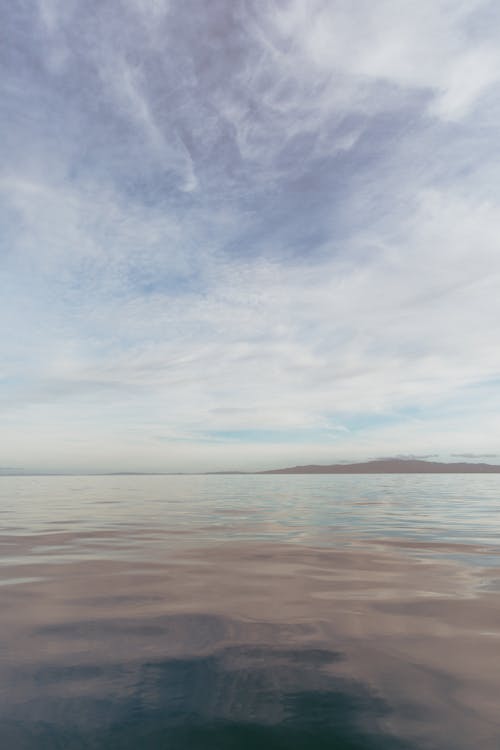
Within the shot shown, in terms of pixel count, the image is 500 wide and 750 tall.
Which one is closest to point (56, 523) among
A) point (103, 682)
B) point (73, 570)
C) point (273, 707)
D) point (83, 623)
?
point (73, 570)

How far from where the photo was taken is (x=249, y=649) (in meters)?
4.30

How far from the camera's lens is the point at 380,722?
10.1 ft

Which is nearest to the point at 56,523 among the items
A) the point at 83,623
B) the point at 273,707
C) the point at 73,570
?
the point at 73,570

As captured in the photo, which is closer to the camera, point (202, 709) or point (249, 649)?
point (202, 709)

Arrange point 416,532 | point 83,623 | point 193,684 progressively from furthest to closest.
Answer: point 416,532 < point 83,623 < point 193,684

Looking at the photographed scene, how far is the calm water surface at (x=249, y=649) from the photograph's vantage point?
2.97 m

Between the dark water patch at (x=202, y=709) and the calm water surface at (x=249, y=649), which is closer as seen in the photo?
the dark water patch at (x=202, y=709)

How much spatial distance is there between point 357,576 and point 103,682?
15.7 ft

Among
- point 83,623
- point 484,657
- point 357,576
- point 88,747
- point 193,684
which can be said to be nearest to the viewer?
point 88,747

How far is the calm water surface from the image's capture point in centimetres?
297

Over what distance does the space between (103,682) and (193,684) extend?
2.40 feet

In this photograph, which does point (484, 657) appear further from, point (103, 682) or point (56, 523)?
point (56, 523)

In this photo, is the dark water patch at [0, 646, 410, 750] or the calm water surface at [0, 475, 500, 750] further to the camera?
the calm water surface at [0, 475, 500, 750]

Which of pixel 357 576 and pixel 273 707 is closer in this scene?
pixel 273 707
